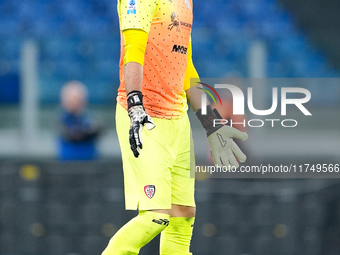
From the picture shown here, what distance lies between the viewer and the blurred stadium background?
6.77m

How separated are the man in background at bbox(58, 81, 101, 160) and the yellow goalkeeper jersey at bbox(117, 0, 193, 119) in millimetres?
3841

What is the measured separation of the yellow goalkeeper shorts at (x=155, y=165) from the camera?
4020mm

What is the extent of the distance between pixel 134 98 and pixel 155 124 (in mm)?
413

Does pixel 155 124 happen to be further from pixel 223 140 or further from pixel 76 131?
pixel 76 131

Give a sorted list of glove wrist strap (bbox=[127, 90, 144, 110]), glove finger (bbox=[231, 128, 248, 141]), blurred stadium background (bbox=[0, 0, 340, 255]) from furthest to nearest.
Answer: blurred stadium background (bbox=[0, 0, 340, 255]) < glove finger (bbox=[231, 128, 248, 141]) < glove wrist strap (bbox=[127, 90, 144, 110])

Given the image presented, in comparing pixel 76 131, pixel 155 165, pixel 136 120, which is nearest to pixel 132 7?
pixel 136 120

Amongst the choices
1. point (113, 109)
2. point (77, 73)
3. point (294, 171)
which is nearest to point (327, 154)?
point (294, 171)

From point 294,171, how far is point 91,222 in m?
2.33

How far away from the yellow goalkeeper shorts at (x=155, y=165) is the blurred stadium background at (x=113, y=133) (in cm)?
260

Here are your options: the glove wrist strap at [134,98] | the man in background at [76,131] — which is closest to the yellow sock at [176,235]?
the glove wrist strap at [134,98]

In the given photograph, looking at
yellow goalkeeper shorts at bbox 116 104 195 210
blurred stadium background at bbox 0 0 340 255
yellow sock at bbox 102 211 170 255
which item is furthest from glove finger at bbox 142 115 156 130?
blurred stadium background at bbox 0 0 340 255

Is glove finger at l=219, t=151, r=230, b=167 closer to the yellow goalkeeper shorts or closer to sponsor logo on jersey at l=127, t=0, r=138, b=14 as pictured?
the yellow goalkeeper shorts

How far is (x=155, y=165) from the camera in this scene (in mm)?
4039

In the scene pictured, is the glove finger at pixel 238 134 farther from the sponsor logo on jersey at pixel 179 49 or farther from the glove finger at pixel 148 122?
the glove finger at pixel 148 122
